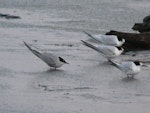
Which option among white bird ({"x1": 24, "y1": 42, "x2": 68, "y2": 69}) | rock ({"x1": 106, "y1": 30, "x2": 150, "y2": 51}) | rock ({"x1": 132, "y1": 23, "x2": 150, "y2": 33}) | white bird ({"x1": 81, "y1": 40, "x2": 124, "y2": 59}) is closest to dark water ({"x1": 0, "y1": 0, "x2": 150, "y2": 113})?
white bird ({"x1": 24, "y1": 42, "x2": 68, "y2": 69})

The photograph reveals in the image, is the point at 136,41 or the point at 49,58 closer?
the point at 49,58

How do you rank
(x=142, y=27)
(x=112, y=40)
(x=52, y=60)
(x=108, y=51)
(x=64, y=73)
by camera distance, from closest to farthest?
(x=64, y=73), (x=52, y=60), (x=108, y=51), (x=112, y=40), (x=142, y=27)

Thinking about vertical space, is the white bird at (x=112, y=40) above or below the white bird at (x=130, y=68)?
below

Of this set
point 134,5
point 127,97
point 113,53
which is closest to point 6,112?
point 127,97

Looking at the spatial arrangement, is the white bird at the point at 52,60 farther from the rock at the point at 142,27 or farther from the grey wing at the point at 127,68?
the rock at the point at 142,27

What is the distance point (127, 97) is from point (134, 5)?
831 inches

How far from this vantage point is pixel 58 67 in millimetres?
15602

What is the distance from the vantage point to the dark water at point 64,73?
11828 mm

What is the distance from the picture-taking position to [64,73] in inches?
594

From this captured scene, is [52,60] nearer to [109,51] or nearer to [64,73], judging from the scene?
[64,73]

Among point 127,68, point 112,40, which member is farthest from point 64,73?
point 112,40

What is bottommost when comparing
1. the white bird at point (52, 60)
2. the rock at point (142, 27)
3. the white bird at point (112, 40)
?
the rock at point (142, 27)

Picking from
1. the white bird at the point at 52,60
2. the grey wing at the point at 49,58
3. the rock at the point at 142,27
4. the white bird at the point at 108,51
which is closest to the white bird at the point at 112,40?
the white bird at the point at 108,51

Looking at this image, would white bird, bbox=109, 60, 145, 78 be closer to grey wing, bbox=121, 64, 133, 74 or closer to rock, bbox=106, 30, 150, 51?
grey wing, bbox=121, 64, 133, 74
